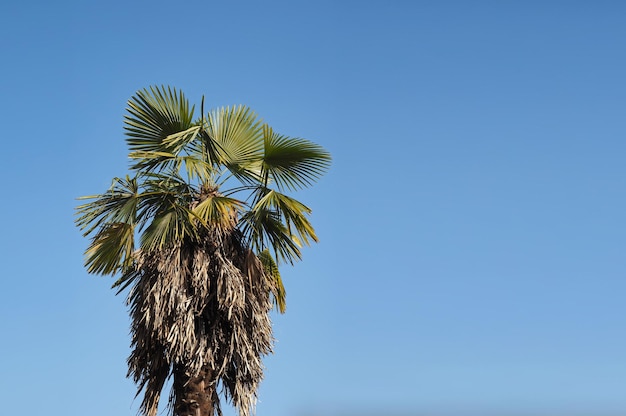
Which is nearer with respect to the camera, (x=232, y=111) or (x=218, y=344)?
(x=218, y=344)

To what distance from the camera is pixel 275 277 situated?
16.3 metres

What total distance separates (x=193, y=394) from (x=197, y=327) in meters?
1.03

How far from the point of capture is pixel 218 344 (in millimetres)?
15031

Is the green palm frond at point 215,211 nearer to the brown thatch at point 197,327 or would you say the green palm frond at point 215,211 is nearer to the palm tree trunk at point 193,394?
the brown thatch at point 197,327

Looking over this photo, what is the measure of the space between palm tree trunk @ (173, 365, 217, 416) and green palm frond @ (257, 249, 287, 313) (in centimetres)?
196

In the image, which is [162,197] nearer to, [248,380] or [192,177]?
[192,177]

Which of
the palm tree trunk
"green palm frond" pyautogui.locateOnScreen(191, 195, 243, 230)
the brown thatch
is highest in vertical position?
"green palm frond" pyautogui.locateOnScreen(191, 195, 243, 230)

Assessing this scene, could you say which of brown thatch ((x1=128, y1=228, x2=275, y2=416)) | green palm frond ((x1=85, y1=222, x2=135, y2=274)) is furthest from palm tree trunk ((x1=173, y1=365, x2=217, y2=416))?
green palm frond ((x1=85, y1=222, x2=135, y2=274))

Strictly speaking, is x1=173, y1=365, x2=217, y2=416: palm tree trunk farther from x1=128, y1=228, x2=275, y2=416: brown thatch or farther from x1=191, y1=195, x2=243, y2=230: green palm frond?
x1=191, y1=195, x2=243, y2=230: green palm frond

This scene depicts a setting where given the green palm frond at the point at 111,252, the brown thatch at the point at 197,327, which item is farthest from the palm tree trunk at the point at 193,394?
the green palm frond at the point at 111,252

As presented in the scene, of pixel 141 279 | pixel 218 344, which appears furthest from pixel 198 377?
pixel 141 279

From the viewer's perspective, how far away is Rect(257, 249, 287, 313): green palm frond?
1622 cm

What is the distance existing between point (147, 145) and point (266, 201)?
2191 mm

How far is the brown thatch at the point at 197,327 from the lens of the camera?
14703mm
